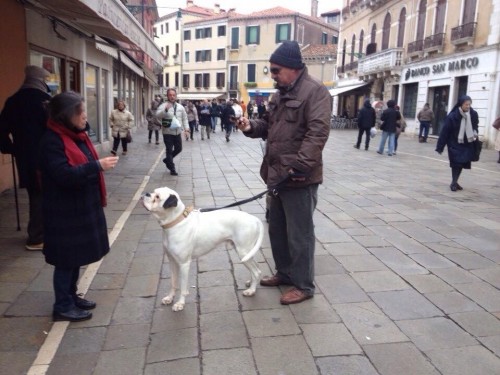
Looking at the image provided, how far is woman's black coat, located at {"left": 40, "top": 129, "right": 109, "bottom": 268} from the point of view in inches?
116

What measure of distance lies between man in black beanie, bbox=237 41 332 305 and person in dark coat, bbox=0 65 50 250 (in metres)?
2.19

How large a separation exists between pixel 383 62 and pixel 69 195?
1027 inches

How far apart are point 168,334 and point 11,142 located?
284 centimetres

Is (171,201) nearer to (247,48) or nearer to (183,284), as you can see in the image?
(183,284)

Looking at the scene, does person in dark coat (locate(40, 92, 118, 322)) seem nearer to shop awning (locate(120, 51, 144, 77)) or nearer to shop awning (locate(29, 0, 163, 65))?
shop awning (locate(29, 0, 163, 65))

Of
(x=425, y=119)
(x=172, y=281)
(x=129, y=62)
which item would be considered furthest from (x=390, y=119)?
(x=172, y=281)

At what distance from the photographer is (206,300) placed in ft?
12.0

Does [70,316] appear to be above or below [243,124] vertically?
below

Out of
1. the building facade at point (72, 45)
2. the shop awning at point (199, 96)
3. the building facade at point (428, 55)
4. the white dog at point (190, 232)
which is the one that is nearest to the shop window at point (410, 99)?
the building facade at point (428, 55)

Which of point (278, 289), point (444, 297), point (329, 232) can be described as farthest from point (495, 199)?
point (278, 289)

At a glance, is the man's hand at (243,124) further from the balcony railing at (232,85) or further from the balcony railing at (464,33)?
the balcony railing at (232,85)

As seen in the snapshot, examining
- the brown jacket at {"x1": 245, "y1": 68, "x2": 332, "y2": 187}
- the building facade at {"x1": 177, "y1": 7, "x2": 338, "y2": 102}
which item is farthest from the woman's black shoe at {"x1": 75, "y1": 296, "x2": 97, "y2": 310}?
the building facade at {"x1": 177, "y1": 7, "x2": 338, "y2": 102}

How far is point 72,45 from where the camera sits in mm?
10242

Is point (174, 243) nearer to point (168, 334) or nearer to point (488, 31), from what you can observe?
→ point (168, 334)
